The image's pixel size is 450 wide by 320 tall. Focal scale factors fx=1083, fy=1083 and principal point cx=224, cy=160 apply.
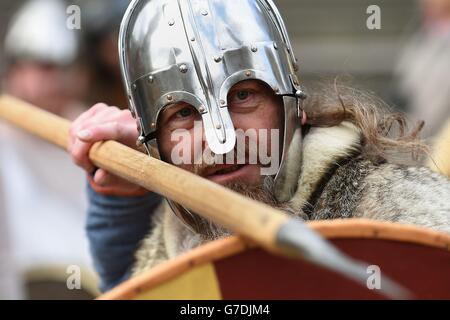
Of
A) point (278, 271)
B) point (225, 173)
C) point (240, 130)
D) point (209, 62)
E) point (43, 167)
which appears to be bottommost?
point (43, 167)

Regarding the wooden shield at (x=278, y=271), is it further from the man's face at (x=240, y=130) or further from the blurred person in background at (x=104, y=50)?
the blurred person in background at (x=104, y=50)

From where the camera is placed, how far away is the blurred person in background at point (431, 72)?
5.53 meters

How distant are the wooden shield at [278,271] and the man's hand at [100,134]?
2.87 ft

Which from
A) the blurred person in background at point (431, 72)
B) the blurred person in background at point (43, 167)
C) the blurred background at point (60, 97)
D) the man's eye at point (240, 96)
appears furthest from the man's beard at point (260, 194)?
the blurred person in background at point (431, 72)

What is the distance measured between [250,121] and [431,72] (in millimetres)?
3243

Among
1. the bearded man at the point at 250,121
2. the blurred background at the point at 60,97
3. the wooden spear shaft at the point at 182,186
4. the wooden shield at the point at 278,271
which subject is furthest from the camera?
the blurred background at the point at 60,97

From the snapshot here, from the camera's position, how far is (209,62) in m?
2.72

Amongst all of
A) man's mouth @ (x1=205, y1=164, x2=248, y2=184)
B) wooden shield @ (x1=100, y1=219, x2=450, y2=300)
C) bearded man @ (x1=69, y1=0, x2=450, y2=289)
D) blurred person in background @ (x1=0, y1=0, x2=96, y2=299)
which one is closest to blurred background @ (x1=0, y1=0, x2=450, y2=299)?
blurred person in background @ (x1=0, y1=0, x2=96, y2=299)

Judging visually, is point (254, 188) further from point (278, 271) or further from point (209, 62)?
point (278, 271)

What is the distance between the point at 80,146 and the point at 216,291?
100cm

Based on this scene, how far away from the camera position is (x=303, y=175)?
2.74 metres

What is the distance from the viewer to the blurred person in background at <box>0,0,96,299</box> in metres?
5.20

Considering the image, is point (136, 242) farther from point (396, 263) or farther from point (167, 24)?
point (396, 263)

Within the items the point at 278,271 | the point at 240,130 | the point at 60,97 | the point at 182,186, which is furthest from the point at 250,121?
the point at 60,97
